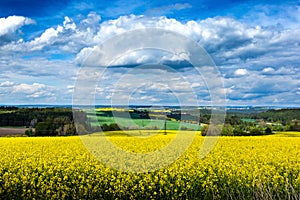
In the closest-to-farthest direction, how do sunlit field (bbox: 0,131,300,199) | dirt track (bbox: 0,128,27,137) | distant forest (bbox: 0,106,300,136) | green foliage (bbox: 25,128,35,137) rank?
1. sunlit field (bbox: 0,131,300,199)
2. dirt track (bbox: 0,128,27,137)
3. green foliage (bbox: 25,128,35,137)
4. distant forest (bbox: 0,106,300,136)

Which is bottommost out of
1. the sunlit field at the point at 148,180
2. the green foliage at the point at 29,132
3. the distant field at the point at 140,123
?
the sunlit field at the point at 148,180

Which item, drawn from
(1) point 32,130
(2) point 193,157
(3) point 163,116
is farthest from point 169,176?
(1) point 32,130

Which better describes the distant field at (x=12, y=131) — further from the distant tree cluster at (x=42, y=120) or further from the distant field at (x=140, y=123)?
the distant field at (x=140, y=123)

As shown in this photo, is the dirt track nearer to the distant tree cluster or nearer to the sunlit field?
the distant tree cluster

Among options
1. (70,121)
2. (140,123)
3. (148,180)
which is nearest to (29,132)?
(70,121)

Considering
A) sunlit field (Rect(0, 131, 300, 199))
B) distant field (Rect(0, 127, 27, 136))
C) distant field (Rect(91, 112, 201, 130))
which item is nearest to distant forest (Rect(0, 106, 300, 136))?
distant field (Rect(0, 127, 27, 136))

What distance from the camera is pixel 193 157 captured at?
12.3 m

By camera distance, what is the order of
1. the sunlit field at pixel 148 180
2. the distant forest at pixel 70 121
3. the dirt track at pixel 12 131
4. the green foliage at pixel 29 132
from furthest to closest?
the distant forest at pixel 70 121 < the green foliage at pixel 29 132 < the dirt track at pixel 12 131 < the sunlit field at pixel 148 180

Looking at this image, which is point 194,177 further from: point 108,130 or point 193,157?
point 108,130

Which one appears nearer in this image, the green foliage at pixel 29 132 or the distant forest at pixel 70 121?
the green foliage at pixel 29 132

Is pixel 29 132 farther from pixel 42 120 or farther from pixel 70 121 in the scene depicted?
pixel 70 121

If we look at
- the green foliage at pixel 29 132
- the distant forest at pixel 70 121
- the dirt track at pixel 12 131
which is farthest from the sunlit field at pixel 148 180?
the green foliage at pixel 29 132

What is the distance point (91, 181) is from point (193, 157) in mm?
3559

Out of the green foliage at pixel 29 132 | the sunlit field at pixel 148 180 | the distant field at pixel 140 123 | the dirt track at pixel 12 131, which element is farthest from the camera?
the green foliage at pixel 29 132
